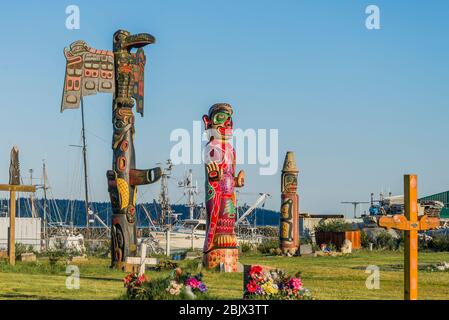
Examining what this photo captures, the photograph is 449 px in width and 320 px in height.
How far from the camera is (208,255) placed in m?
32.0

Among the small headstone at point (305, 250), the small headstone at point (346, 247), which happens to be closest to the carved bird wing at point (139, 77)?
the small headstone at point (305, 250)

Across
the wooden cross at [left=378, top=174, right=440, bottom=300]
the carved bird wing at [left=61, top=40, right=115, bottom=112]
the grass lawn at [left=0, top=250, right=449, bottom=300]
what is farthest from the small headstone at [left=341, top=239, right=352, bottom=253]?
the wooden cross at [left=378, top=174, right=440, bottom=300]

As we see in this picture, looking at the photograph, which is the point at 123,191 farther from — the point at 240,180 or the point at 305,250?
the point at 305,250

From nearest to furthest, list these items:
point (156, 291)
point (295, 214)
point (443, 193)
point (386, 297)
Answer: point (156, 291), point (386, 297), point (295, 214), point (443, 193)

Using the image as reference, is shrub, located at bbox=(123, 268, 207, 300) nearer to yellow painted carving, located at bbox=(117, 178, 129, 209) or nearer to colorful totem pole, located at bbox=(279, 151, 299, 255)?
yellow painted carving, located at bbox=(117, 178, 129, 209)

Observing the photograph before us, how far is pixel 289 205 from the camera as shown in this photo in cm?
4716

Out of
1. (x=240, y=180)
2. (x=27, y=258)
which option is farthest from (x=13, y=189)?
(x=240, y=180)

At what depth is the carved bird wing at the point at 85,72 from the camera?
3228cm

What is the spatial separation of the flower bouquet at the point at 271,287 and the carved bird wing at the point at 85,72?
14.3 metres

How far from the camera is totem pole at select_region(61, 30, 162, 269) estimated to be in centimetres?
3219

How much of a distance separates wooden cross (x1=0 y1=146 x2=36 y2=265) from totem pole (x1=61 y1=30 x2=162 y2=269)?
286cm

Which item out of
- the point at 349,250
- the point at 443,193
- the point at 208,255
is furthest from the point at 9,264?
the point at 443,193
